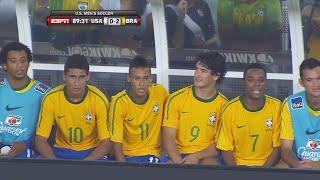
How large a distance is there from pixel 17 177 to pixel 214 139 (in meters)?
1.63

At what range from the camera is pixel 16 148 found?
5.73 metres

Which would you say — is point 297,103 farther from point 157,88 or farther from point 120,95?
point 120,95

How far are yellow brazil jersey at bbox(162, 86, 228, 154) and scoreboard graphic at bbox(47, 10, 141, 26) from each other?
603mm

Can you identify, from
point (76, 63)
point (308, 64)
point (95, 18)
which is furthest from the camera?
point (95, 18)

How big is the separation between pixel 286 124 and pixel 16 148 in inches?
71.4

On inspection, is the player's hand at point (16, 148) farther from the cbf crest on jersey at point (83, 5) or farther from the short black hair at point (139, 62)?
the cbf crest on jersey at point (83, 5)

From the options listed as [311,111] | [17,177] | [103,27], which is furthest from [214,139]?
[17,177]

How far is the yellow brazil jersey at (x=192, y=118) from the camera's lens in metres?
5.78

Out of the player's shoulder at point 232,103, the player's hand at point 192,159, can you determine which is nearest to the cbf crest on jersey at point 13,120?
the player's hand at point 192,159

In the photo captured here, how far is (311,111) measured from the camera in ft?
18.5

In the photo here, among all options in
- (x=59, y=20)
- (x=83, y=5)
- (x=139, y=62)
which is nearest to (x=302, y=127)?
(x=139, y=62)

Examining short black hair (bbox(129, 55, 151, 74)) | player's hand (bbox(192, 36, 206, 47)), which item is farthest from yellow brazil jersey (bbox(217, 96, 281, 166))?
short black hair (bbox(129, 55, 151, 74))

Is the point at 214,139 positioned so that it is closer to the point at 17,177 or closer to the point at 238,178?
the point at 238,178

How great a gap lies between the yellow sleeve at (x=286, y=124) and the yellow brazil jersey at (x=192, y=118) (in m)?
0.41
